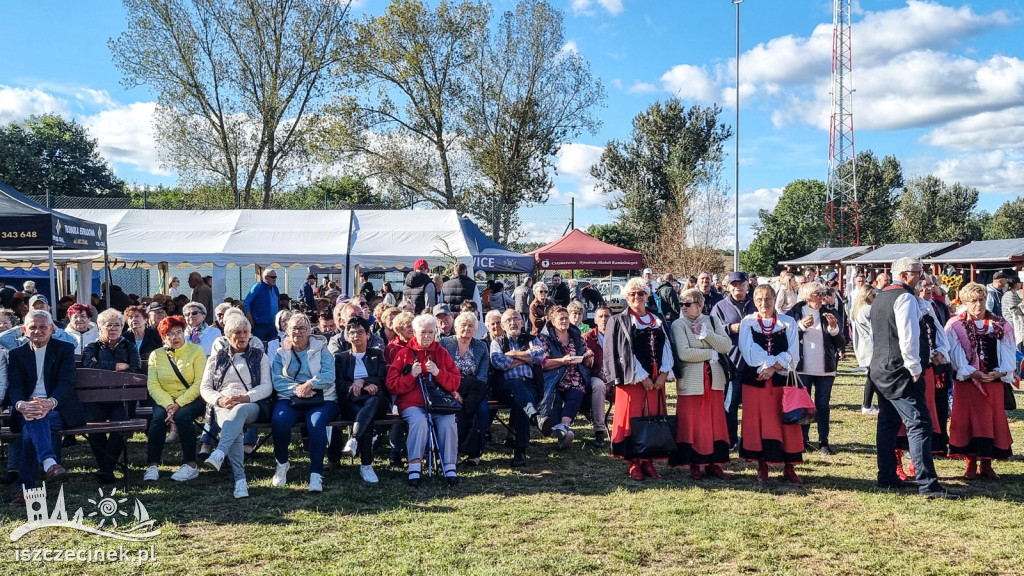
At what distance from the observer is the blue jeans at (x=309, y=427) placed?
17.3ft

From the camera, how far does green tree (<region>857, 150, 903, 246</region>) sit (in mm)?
45625

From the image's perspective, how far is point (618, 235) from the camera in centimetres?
3800

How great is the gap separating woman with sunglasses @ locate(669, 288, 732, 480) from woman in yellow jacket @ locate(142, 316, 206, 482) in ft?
11.7

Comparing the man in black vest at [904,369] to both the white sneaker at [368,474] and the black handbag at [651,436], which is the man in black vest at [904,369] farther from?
the white sneaker at [368,474]

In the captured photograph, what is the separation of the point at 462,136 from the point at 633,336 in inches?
812

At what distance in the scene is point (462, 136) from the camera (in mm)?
25094

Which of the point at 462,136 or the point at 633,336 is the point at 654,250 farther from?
the point at 633,336

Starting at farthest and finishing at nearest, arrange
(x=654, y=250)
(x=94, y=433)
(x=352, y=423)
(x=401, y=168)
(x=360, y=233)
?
(x=654, y=250) < (x=401, y=168) < (x=360, y=233) < (x=352, y=423) < (x=94, y=433)

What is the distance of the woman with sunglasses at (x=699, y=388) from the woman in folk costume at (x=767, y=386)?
17 centimetres

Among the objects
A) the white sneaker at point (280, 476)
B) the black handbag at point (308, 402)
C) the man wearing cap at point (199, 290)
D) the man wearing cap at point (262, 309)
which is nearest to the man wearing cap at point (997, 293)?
the black handbag at point (308, 402)

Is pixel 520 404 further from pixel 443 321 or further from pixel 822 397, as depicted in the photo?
pixel 822 397

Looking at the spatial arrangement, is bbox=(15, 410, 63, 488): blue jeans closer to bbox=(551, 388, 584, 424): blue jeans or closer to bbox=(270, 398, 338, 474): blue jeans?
bbox=(270, 398, 338, 474): blue jeans

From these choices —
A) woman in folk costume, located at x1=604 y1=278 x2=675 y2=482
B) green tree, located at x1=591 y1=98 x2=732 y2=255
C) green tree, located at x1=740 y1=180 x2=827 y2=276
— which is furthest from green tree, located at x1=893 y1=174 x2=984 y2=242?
woman in folk costume, located at x1=604 y1=278 x2=675 y2=482

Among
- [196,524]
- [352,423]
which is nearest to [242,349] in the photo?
[352,423]
